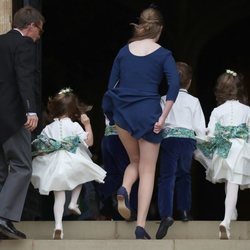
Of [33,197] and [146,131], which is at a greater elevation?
[146,131]

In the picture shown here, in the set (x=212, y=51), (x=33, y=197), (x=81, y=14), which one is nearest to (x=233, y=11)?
(x=212, y=51)

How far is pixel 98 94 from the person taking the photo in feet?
57.4

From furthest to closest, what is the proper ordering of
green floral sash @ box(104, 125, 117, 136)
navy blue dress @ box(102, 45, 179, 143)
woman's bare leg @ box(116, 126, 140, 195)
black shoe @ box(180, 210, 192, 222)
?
green floral sash @ box(104, 125, 117, 136) → black shoe @ box(180, 210, 192, 222) → woman's bare leg @ box(116, 126, 140, 195) → navy blue dress @ box(102, 45, 179, 143)

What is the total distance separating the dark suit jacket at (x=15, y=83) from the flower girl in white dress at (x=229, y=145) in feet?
6.17

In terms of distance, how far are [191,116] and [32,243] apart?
208 centimetres

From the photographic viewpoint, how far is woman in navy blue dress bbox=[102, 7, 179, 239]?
9.69 meters

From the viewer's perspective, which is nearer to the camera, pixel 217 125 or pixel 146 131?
pixel 146 131

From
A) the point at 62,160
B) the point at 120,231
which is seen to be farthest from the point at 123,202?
the point at 62,160

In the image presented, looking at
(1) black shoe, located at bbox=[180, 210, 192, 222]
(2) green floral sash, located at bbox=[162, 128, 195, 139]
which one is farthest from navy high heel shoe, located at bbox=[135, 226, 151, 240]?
(2) green floral sash, located at bbox=[162, 128, 195, 139]

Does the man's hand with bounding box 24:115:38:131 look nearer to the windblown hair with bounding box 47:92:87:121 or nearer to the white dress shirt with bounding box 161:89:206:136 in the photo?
the windblown hair with bounding box 47:92:87:121

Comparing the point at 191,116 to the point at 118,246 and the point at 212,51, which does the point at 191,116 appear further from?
the point at 212,51

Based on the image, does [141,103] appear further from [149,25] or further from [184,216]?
[184,216]

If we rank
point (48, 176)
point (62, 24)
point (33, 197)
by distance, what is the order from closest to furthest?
point (48, 176)
point (33, 197)
point (62, 24)

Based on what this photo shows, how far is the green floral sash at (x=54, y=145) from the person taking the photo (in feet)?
33.3
